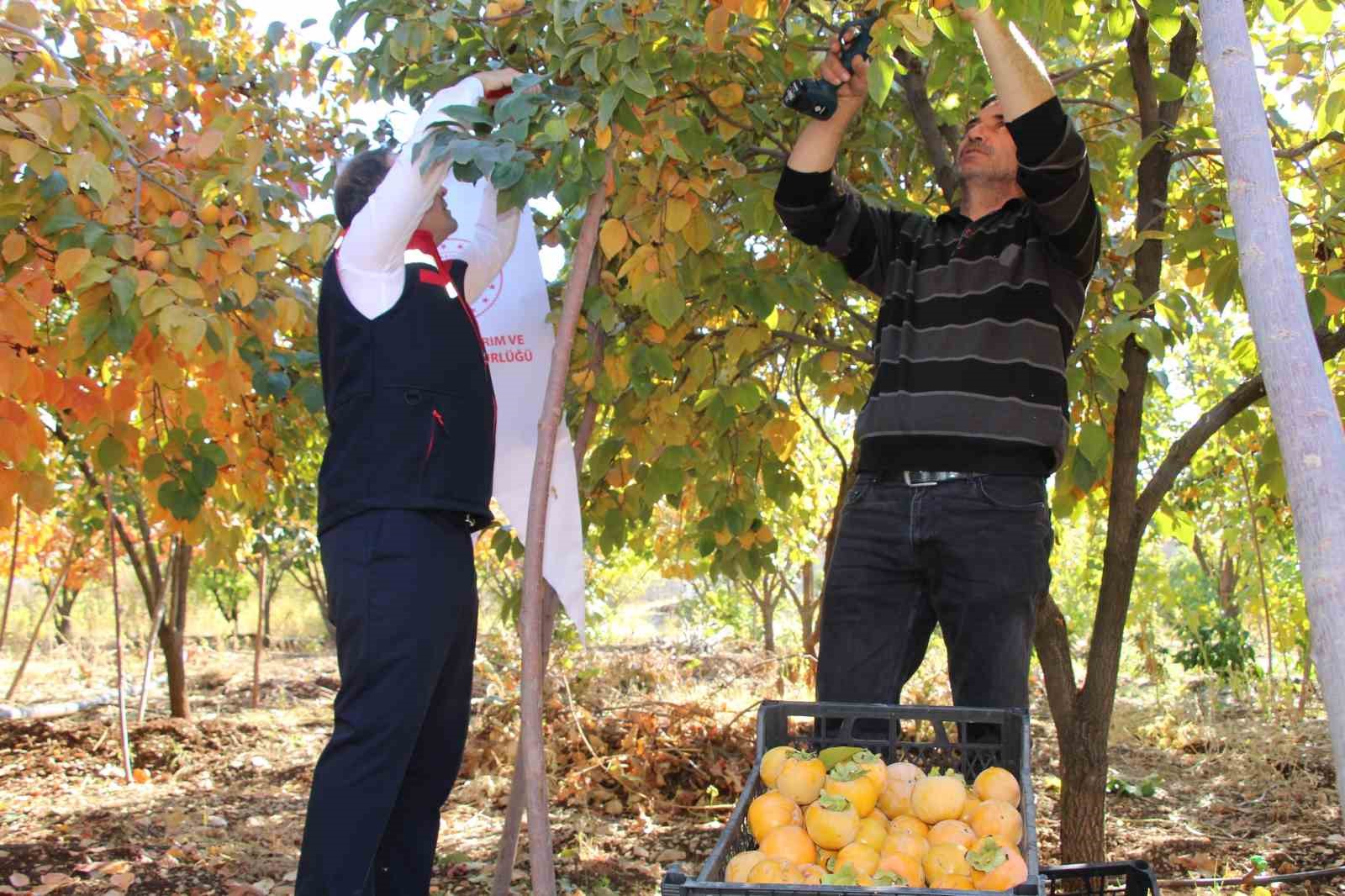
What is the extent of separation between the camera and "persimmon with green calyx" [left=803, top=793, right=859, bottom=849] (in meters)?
1.32

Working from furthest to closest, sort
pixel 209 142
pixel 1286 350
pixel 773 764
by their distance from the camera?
pixel 209 142, pixel 773 764, pixel 1286 350

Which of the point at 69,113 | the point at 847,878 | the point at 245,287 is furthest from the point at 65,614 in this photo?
the point at 847,878

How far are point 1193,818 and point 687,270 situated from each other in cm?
301

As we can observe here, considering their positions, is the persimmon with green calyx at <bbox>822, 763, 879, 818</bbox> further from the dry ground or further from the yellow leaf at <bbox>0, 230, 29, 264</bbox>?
the dry ground

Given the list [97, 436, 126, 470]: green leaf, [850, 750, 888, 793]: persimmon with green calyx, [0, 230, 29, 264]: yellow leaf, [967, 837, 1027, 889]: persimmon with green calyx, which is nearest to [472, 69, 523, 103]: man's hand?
[0, 230, 29, 264]: yellow leaf

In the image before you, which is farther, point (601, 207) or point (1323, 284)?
point (1323, 284)

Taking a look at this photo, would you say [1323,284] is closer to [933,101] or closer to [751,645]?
[933,101]

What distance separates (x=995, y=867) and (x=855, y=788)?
24cm

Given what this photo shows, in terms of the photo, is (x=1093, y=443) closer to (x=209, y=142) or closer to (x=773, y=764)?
(x=773, y=764)

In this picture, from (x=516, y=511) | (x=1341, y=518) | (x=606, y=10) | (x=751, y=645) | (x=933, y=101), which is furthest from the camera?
(x=751, y=645)

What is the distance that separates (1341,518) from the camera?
1.09 m

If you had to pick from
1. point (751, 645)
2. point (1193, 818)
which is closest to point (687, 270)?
point (1193, 818)

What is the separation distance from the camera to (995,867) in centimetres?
119

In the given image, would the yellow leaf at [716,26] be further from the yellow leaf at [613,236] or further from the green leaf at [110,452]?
the green leaf at [110,452]
